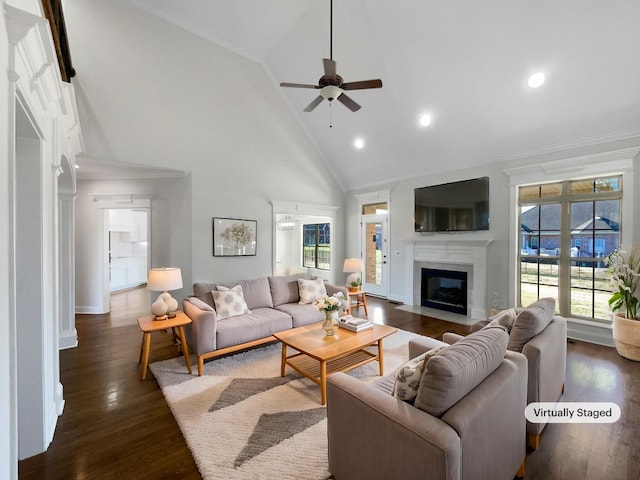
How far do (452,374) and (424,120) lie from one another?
447 cm

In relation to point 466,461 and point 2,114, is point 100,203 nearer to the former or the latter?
point 2,114

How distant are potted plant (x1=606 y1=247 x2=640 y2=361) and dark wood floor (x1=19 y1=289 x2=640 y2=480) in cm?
17

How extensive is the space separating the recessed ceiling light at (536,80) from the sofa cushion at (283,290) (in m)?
4.17

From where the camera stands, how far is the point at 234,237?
4855mm

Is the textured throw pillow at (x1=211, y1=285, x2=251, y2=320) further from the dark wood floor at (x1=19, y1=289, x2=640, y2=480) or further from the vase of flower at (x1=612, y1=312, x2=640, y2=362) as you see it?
the vase of flower at (x1=612, y1=312, x2=640, y2=362)

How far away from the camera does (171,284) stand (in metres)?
3.34

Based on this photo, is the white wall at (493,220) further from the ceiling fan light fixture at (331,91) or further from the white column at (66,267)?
the white column at (66,267)

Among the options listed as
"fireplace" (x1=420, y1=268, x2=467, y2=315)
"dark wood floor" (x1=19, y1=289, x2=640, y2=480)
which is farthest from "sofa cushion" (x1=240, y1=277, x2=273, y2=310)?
"fireplace" (x1=420, y1=268, x2=467, y2=315)

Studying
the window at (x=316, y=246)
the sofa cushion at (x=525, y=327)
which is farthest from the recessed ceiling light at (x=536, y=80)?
the window at (x=316, y=246)

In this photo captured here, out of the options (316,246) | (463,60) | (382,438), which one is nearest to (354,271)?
(316,246)

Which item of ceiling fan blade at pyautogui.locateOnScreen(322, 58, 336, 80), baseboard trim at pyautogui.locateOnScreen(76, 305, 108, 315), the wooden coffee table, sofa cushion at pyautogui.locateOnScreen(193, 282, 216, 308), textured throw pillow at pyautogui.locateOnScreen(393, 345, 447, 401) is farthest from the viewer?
baseboard trim at pyautogui.locateOnScreen(76, 305, 108, 315)

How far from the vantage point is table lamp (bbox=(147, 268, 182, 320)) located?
3143 millimetres

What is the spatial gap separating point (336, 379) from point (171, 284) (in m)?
2.52

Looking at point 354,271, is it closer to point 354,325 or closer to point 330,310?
point 354,325
